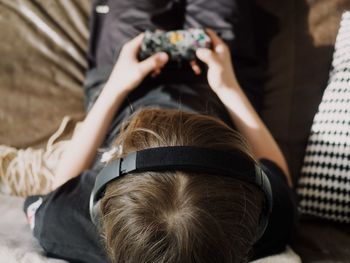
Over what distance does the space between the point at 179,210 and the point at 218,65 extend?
40 centimetres

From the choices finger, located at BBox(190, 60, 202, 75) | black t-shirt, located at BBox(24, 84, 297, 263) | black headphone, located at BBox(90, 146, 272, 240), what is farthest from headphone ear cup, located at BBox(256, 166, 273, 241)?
finger, located at BBox(190, 60, 202, 75)

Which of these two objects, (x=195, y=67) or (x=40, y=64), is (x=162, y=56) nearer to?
(x=195, y=67)

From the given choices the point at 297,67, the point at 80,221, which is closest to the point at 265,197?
the point at 80,221

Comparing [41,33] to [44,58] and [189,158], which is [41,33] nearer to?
[44,58]

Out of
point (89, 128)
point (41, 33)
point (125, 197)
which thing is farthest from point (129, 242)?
point (41, 33)

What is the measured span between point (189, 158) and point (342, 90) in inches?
17.9

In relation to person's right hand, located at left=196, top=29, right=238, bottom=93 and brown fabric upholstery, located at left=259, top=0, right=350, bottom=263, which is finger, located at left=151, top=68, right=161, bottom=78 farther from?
brown fabric upholstery, located at left=259, top=0, right=350, bottom=263

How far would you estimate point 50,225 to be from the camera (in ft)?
2.31

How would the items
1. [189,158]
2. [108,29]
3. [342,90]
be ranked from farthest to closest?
[108,29] < [342,90] < [189,158]

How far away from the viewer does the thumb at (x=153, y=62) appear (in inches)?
33.8

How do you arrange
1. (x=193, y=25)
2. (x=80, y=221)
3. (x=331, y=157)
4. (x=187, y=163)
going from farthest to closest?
(x=193, y=25)
(x=331, y=157)
(x=80, y=221)
(x=187, y=163)

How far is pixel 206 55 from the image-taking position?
33.9 inches

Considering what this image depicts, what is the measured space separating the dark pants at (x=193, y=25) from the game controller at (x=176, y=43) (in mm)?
90

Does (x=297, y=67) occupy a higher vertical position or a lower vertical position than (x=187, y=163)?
lower
